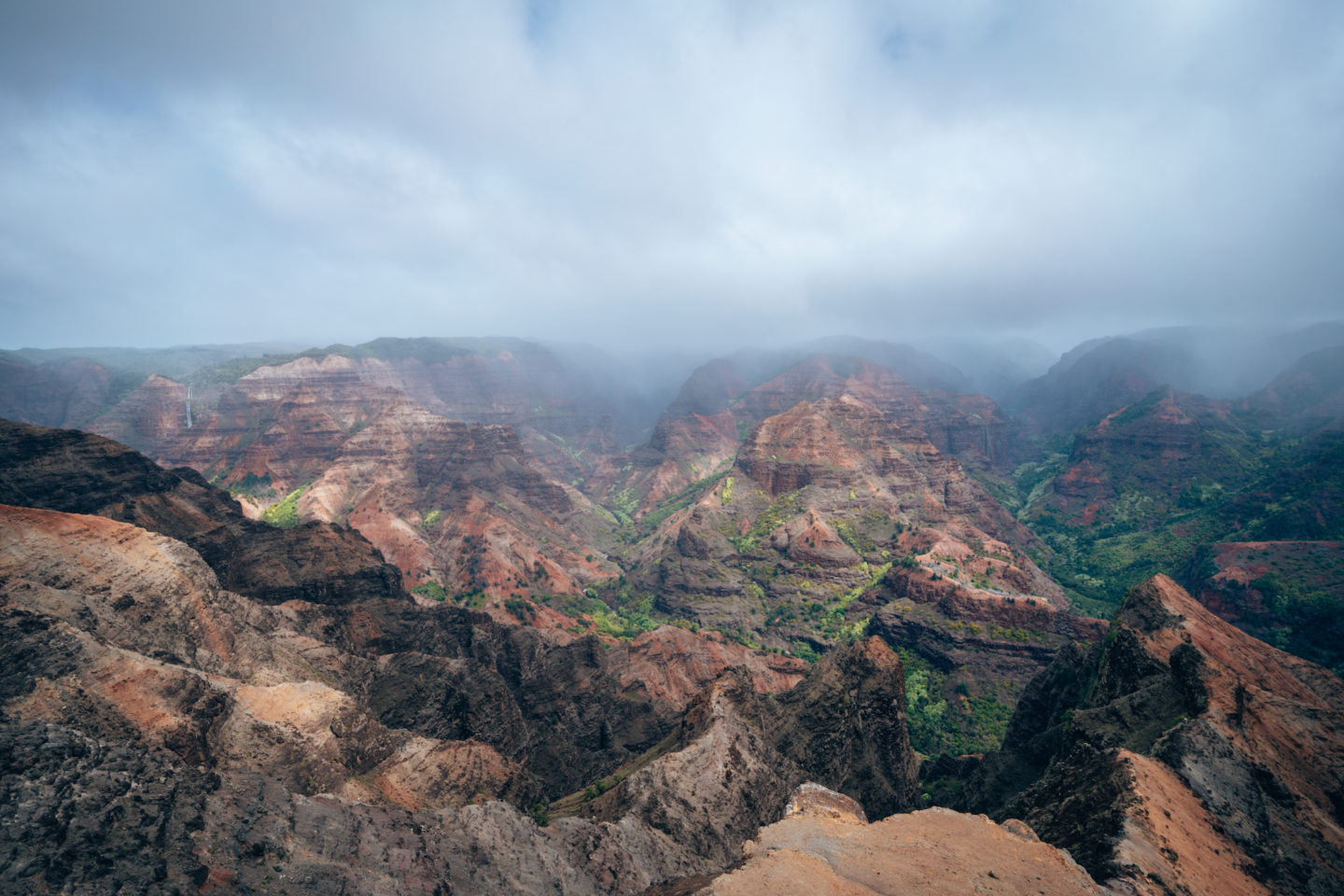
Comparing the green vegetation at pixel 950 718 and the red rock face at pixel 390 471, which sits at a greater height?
the red rock face at pixel 390 471

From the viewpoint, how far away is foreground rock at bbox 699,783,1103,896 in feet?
78.0

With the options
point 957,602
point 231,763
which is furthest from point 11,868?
point 957,602

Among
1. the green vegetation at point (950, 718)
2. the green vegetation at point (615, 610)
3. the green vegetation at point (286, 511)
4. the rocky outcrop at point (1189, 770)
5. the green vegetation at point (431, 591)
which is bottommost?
the green vegetation at point (615, 610)

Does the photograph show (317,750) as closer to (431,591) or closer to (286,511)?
(431,591)

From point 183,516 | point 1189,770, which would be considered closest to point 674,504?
point 183,516

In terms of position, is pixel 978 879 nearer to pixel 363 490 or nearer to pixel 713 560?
pixel 713 560

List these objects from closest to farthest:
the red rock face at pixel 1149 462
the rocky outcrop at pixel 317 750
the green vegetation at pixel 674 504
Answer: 1. the rocky outcrop at pixel 317 750
2. the red rock face at pixel 1149 462
3. the green vegetation at pixel 674 504

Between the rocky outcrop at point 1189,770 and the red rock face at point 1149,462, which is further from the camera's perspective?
the red rock face at point 1149,462

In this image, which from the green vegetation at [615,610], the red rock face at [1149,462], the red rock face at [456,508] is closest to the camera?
the green vegetation at [615,610]

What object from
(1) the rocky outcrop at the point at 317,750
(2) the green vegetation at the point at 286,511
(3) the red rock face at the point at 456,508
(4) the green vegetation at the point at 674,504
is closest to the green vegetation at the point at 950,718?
(1) the rocky outcrop at the point at 317,750

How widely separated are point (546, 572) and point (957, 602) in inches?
3152

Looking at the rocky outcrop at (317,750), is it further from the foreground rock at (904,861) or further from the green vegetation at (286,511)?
the green vegetation at (286,511)

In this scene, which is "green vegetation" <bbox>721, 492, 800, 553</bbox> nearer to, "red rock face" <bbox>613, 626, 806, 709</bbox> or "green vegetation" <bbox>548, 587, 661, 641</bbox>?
"green vegetation" <bbox>548, 587, 661, 641</bbox>

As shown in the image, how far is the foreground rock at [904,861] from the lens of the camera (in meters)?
23.8
